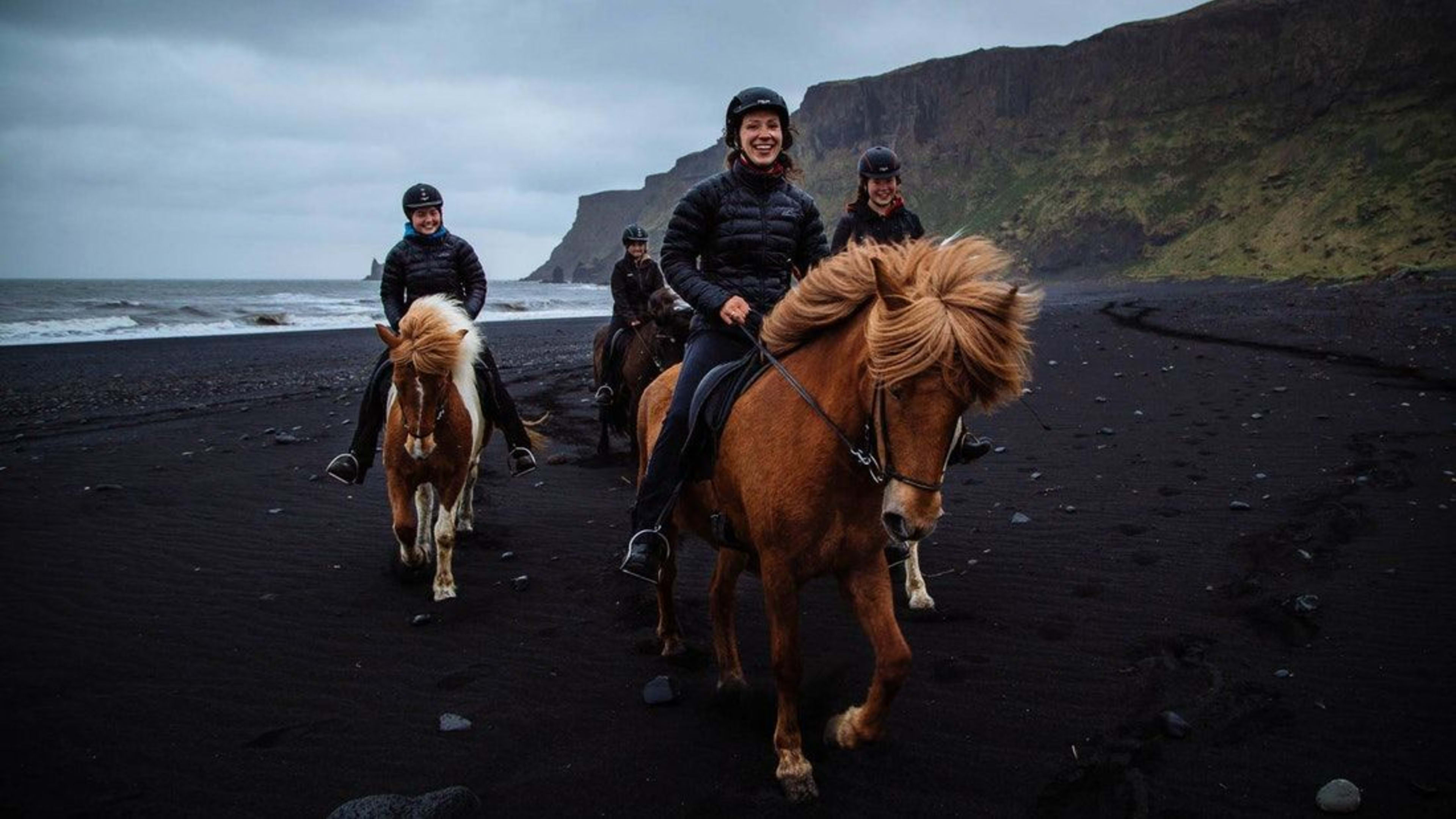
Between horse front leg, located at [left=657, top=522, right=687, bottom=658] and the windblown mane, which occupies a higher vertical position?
the windblown mane

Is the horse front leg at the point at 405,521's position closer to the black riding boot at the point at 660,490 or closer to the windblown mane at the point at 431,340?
the windblown mane at the point at 431,340

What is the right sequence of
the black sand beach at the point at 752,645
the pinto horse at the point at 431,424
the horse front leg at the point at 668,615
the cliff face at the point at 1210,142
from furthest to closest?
the cliff face at the point at 1210,142, the pinto horse at the point at 431,424, the horse front leg at the point at 668,615, the black sand beach at the point at 752,645

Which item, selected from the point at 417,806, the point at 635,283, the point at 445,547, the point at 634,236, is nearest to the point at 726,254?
the point at 417,806

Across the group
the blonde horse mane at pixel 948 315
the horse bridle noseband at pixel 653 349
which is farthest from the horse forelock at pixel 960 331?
the horse bridle noseband at pixel 653 349

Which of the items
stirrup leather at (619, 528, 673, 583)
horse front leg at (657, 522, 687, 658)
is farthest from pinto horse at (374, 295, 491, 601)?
stirrup leather at (619, 528, 673, 583)

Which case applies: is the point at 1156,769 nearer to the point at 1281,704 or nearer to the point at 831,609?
the point at 1281,704

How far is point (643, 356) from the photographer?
31.8 ft

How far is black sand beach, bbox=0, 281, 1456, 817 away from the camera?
3326 mm

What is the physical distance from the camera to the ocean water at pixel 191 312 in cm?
Answer: 3312

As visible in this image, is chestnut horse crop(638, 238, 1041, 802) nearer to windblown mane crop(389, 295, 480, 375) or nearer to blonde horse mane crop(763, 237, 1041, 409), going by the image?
blonde horse mane crop(763, 237, 1041, 409)

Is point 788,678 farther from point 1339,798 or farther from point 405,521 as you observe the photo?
point 405,521

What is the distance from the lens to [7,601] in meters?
5.55

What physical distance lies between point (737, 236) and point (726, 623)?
228 cm

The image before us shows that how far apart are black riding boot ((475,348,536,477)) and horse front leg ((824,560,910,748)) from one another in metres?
4.44
